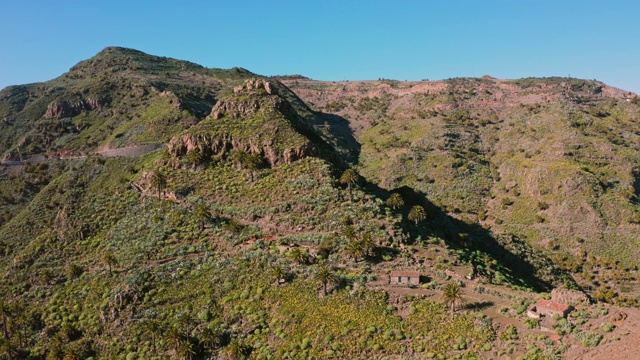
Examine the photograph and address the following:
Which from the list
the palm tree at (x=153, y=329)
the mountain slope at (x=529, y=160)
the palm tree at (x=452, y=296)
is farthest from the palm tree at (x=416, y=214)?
the palm tree at (x=153, y=329)

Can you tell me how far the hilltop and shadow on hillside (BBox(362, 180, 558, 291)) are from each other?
1.59 ft

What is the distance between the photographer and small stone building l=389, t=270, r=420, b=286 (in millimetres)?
48531

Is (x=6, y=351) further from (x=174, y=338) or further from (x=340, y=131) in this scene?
(x=340, y=131)

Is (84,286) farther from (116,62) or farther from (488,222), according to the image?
(116,62)

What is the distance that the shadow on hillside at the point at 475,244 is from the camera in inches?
2247

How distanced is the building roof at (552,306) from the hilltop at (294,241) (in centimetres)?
136

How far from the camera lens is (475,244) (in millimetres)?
70125

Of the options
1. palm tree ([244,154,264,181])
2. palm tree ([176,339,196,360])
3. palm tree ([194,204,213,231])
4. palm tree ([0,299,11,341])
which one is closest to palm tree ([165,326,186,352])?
palm tree ([176,339,196,360])

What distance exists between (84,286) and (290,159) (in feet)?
112

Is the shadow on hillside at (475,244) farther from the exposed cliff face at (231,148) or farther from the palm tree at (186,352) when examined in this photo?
the palm tree at (186,352)

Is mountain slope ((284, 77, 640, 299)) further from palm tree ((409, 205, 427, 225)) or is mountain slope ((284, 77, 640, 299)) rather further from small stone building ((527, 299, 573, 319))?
small stone building ((527, 299, 573, 319))

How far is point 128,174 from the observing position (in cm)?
8519

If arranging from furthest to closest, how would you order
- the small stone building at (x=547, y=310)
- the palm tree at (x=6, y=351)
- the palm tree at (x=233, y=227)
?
the palm tree at (x=233, y=227) → the palm tree at (x=6, y=351) → the small stone building at (x=547, y=310)

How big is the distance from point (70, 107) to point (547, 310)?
149 metres
